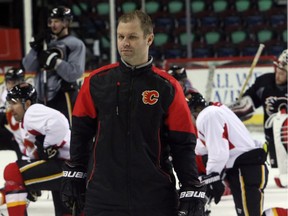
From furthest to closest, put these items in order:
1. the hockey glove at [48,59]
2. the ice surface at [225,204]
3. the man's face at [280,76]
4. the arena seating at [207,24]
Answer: the arena seating at [207,24]
the man's face at [280,76]
the hockey glove at [48,59]
the ice surface at [225,204]

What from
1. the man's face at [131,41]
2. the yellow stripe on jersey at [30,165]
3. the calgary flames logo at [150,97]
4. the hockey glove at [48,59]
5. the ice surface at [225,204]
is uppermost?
the man's face at [131,41]

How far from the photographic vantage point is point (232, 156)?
14.8 feet

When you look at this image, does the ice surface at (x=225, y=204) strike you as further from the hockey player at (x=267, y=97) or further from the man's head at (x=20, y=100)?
the man's head at (x=20, y=100)

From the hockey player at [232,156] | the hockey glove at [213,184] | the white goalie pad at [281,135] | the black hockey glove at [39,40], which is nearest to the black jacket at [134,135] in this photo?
the hockey player at [232,156]

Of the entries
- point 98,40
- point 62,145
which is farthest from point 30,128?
point 98,40

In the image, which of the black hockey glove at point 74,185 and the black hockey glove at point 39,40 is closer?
the black hockey glove at point 74,185

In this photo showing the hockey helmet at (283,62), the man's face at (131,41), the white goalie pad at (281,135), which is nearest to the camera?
the man's face at (131,41)

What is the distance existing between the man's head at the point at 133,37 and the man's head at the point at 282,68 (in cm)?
348

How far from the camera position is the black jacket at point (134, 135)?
280cm

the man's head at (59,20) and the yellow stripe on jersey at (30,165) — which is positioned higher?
the man's head at (59,20)

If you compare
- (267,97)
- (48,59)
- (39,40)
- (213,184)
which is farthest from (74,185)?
(267,97)

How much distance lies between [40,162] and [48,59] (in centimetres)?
124

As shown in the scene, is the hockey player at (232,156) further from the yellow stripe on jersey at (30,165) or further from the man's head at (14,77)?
the man's head at (14,77)

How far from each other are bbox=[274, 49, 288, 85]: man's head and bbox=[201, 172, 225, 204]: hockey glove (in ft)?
5.43
